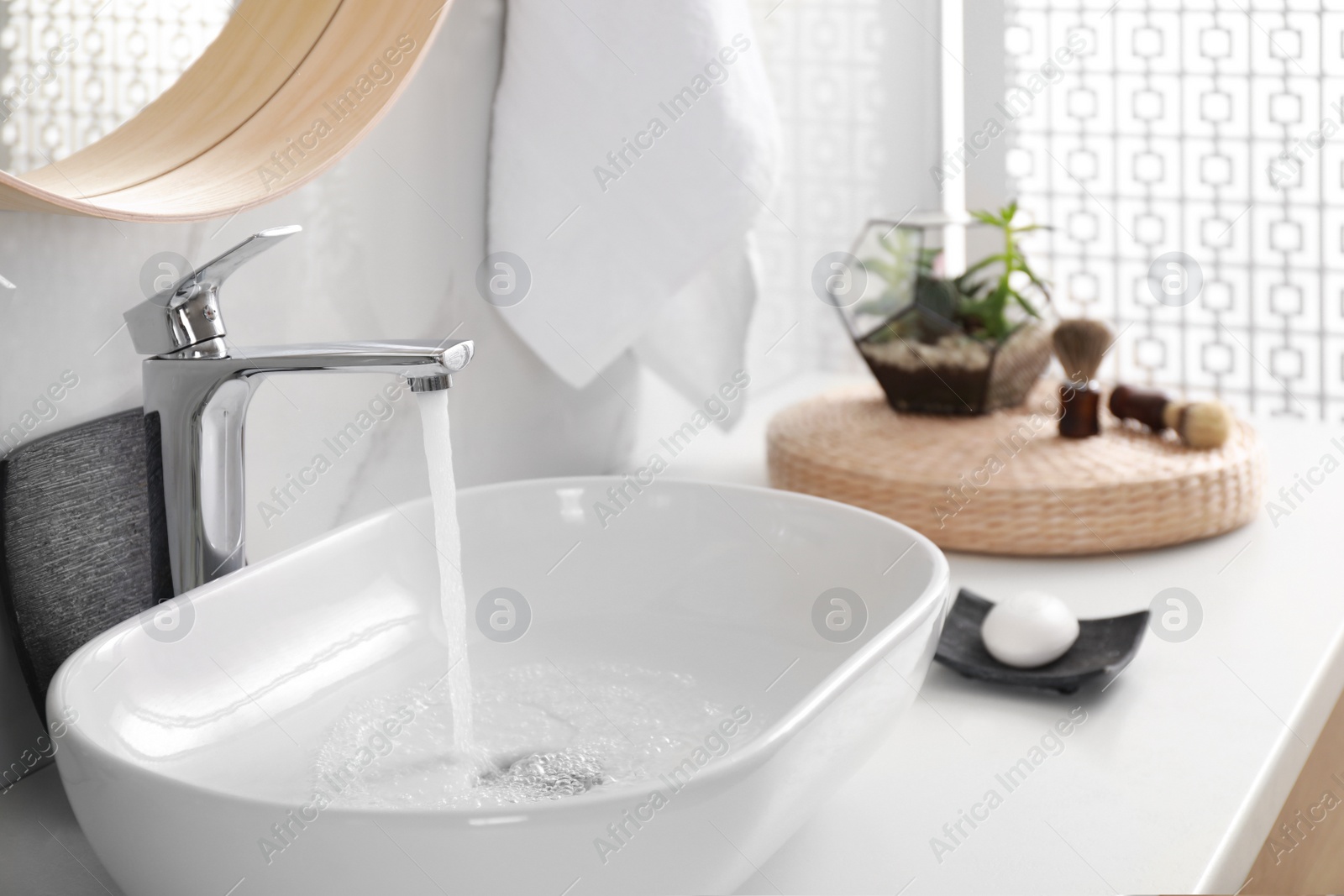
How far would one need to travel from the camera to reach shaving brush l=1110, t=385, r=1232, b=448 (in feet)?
Answer: 3.71

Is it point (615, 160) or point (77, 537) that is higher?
point (615, 160)

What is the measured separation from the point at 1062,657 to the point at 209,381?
1.88 feet

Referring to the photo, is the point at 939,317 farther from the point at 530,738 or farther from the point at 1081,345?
the point at 530,738

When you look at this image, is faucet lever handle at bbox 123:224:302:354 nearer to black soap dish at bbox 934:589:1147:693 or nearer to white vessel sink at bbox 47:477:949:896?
white vessel sink at bbox 47:477:949:896

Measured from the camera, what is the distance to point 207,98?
2.42 feet

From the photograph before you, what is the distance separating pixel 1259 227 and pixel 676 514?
1179 millimetres

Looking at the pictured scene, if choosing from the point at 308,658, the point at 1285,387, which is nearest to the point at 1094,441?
the point at 1285,387

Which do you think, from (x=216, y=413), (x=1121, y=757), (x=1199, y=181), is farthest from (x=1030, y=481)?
(x=1199, y=181)

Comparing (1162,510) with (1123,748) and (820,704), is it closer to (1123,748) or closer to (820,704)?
(1123,748)

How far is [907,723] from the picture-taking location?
0.77 metres

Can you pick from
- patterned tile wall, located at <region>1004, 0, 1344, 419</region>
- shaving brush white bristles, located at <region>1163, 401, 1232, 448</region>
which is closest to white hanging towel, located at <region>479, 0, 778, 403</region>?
shaving brush white bristles, located at <region>1163, 401, 1232, 448</region>

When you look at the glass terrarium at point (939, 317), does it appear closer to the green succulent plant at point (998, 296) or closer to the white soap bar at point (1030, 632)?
the green succulent plant at point (998, 296)

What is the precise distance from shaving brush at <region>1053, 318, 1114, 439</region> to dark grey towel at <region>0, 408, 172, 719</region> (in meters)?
0.84

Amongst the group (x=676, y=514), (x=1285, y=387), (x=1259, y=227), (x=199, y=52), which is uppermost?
(x=199, y=52)
